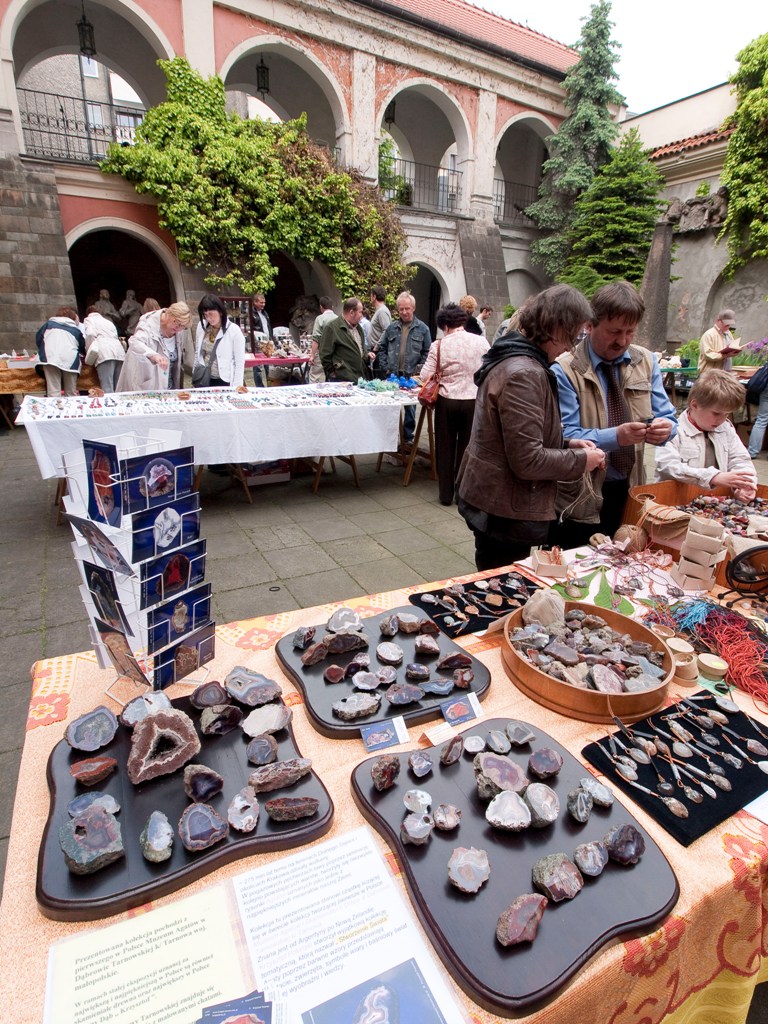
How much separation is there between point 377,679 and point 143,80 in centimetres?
1551

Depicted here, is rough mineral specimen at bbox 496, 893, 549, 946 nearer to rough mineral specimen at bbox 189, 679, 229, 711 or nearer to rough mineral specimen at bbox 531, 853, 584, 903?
rough mineral specimen at bbox 531, 853, 584, 903

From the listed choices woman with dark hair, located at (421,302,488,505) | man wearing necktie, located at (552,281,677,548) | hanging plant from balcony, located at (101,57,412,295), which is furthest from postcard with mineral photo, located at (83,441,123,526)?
hanging plant from balcony, located at (101,57,412,295)

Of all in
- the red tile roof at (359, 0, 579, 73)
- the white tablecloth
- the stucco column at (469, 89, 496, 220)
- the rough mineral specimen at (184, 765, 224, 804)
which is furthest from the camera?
the stucco column at (469, 89, 496, 220)

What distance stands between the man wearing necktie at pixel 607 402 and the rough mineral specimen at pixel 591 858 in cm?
155

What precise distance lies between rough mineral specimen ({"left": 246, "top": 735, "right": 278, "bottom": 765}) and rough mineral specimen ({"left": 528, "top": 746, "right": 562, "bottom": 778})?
0.49 m

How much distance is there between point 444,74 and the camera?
12.7 meters

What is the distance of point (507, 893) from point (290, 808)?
0.37 meters

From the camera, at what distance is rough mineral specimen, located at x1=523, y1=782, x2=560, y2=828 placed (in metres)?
0.90

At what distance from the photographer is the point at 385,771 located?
3.23 feet

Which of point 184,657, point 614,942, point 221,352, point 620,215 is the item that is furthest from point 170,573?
point 620,215

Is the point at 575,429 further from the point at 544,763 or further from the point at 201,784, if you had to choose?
the point at 201,784

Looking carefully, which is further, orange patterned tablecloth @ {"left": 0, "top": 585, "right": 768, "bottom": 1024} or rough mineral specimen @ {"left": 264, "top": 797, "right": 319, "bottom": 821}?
rough mineral specimen @ {"left": 264, "top": 797, "right": 319, "bottom": 821}

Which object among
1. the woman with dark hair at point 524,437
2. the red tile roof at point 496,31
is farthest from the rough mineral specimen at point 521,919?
the red tile roof at point 496,31

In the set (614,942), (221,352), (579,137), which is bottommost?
(614,942)
